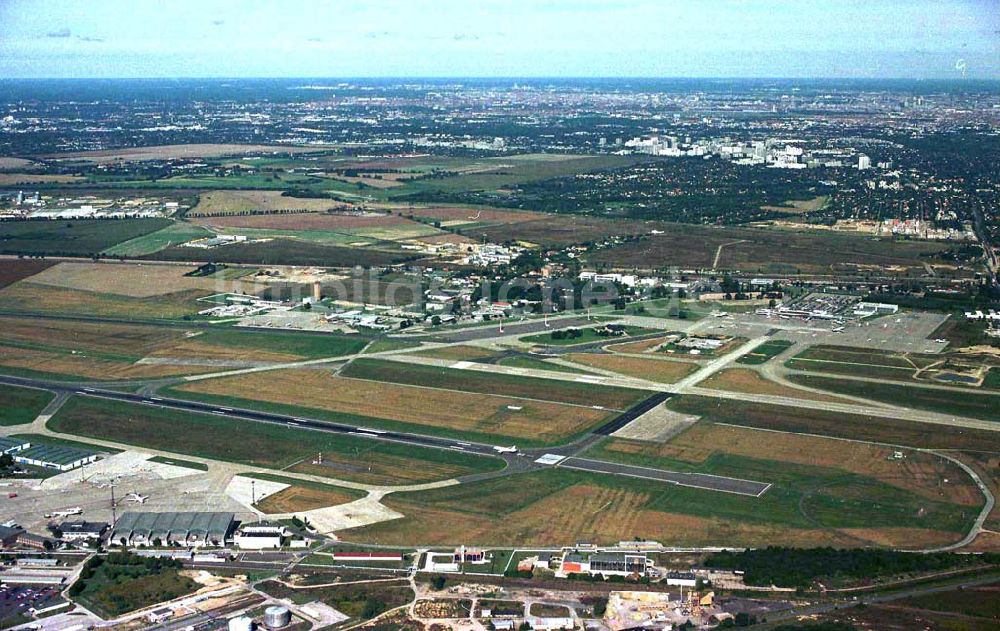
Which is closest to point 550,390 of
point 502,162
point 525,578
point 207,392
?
point 207,392

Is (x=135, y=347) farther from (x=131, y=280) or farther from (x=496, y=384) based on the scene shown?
(x=496, y=384)

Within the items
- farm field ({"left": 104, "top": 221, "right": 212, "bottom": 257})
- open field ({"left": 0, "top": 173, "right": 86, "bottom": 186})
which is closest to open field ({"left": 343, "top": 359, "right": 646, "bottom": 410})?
farm field ({"left": 104, "top": 221, "right": 212, "bottom": 257})

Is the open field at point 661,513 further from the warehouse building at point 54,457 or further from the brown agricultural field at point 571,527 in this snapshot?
the warehouse building at point 54,457

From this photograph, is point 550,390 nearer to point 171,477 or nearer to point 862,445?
point 862,445

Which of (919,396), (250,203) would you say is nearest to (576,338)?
(919,396)

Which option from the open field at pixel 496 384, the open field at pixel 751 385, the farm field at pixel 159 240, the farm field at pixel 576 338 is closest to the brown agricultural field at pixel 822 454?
the open field at pixel 496 384

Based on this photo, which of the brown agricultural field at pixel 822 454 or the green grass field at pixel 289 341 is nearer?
the brown agricultural field at pixel 822 454

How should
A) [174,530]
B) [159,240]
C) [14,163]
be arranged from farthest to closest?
[14,163] < [159,240] < [174,530]
